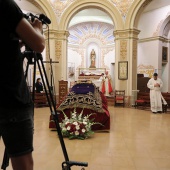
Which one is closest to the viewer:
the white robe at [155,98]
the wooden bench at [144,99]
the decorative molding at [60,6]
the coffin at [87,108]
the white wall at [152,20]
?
the coffin at [87,108]

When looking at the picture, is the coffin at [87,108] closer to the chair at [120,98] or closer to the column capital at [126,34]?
the chair at [120,98]

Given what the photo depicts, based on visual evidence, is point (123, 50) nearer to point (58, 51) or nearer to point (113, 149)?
point (58, 51)

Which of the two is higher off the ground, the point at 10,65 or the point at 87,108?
the point at 10,65

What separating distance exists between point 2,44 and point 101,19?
668 inches

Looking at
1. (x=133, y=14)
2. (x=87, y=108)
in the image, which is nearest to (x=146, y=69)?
(x=133, y=14)

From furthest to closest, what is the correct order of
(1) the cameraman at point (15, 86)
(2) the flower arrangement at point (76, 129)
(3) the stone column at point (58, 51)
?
(3) the stone column at point (58, 51)
(2) the flower arrangement at point (76, 129)
(1) the cameraman at point (15, 86)

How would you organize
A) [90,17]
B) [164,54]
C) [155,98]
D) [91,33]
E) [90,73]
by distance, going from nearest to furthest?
[155,98], [164,54], [90,17], [90,73], [91,33]

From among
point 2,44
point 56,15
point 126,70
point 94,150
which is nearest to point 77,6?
point 56,15

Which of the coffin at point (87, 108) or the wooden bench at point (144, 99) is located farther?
the wooden bench at point (144, 99)

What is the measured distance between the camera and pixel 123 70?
10898 millimetres

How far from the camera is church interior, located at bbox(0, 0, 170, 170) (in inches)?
150

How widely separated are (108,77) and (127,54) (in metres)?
3.91

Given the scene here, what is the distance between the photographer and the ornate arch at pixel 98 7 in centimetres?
1096

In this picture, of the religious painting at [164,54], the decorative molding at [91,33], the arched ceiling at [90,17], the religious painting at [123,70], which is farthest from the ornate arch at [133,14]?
the decorative molding at [91,33]
